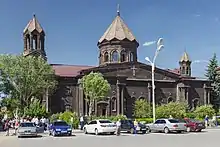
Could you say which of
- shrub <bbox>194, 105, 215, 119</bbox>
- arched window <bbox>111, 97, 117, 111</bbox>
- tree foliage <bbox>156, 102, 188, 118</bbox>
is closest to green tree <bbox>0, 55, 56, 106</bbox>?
arched window <bbox>111, 97, 117, 111</bbox>

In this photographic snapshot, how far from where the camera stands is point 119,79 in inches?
2763

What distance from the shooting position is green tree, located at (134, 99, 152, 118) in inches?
2692

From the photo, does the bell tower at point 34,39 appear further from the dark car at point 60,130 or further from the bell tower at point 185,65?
the dark car at point 60,130

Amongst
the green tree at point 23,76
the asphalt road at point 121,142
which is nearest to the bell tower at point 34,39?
the green tree at point 23,76

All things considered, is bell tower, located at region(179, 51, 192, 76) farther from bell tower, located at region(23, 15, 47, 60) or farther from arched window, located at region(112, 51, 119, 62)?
bell tower, located at region(23, 15, 47, 60)

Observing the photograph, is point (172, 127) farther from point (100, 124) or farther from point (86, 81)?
point (86, 81)

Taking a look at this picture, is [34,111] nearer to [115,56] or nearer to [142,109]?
[142,109]

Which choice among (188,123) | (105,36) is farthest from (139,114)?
(188,123)

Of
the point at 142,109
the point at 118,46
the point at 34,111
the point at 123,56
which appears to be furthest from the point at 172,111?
the point at 34,111

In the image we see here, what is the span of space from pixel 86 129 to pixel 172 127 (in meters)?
8.22

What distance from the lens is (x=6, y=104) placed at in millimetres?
63750

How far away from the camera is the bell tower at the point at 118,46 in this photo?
75750 millimetres

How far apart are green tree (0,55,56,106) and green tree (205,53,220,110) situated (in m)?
35.2

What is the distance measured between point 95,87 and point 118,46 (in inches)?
615
